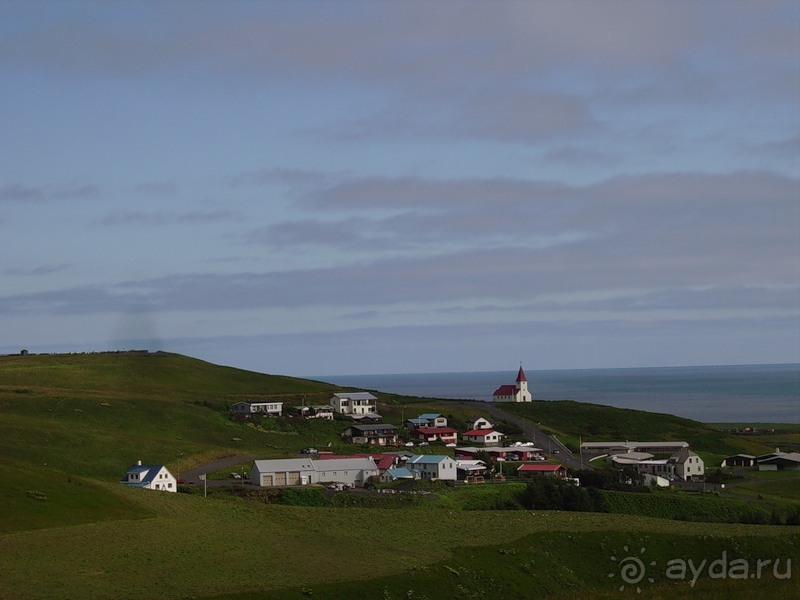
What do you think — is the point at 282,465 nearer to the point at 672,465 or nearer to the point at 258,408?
the point at 258,408

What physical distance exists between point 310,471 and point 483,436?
3238 centimetres

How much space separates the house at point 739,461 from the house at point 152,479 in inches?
2211

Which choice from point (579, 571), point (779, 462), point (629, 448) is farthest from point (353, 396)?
point (579, 571)

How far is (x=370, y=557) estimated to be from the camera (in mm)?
41969

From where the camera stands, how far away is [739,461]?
9525cm

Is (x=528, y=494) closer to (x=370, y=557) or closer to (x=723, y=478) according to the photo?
(x=723, y=478)

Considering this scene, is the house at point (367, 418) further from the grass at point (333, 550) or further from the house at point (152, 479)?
the grass at point (333, 550)

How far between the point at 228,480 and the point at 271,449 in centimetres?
1809

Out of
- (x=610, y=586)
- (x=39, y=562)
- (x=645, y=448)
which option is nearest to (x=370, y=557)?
(x=610, y=586)

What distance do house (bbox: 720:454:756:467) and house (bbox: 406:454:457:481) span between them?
1205 inches

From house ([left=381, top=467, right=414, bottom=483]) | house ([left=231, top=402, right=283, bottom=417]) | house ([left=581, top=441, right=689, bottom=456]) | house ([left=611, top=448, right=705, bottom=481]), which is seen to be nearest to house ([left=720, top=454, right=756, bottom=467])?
house ([left=581, top=441, right=689, bottom=456])

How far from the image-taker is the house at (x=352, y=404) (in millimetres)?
121000

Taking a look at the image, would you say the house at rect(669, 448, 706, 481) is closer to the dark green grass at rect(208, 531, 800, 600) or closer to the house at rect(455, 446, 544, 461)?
the house at rect(455, 446, 544, 461)

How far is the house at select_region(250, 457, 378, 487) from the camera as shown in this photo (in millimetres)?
74062
